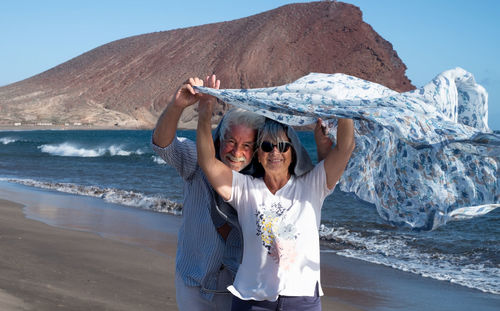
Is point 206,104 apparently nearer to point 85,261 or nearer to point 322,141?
point 322,141

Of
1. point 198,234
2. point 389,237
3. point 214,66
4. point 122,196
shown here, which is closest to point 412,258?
point 389,237

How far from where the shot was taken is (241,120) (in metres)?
2.47

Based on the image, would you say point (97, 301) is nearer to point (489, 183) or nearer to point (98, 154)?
point (489, 183)

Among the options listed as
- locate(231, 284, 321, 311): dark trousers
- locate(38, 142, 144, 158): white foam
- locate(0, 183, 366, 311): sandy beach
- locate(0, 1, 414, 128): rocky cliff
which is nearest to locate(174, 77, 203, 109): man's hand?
locate(231, 284, 321, 311): dark trousers

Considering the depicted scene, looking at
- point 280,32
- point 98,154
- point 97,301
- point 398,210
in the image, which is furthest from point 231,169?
point 280,32

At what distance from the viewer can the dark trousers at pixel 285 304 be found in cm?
221

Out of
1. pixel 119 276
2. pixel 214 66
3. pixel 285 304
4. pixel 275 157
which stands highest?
pixel 214 66

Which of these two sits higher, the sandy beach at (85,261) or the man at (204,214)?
the man at (204,214)

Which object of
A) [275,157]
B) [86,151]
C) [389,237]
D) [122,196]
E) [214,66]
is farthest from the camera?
[214,66]

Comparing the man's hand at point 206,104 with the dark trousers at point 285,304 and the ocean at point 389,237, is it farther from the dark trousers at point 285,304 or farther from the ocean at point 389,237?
the ocean at point 389,237

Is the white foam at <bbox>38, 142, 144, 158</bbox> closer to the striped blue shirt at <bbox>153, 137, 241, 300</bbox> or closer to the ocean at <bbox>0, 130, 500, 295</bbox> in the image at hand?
the ocean at <bbox>0, 130, 500, 295</bbox>

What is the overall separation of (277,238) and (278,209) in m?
0.12

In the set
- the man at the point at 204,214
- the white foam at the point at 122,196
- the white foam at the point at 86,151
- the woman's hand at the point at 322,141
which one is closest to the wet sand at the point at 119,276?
the man at the point at 204,214

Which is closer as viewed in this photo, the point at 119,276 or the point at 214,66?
the point at 119,276
